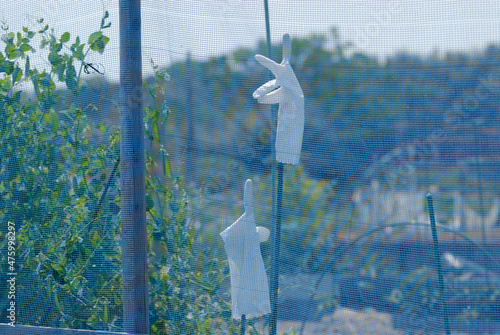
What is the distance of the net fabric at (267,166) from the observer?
1697 mm

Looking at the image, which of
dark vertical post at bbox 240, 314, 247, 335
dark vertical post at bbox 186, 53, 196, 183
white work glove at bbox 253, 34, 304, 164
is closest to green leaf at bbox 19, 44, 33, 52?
dark vertical post at bbox 186, 53, 196, 183

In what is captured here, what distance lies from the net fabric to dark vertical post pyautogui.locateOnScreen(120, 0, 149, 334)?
100 millimetres

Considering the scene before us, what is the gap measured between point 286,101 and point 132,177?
76cm

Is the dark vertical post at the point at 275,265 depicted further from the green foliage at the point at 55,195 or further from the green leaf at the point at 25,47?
the green leaf at the point at 25,47

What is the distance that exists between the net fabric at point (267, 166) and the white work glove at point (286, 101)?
44 millimetres

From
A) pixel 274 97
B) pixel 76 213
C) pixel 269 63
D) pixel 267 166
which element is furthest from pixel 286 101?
pixel 76 213

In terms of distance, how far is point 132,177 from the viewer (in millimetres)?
2035

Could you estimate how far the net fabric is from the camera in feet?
5.57

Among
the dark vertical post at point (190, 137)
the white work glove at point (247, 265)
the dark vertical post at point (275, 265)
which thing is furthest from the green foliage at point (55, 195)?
the dark vertical post at point (275, 265)

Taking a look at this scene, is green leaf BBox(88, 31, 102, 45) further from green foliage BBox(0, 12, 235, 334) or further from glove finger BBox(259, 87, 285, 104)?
glove finger BBox(259, 87, 285, 104)

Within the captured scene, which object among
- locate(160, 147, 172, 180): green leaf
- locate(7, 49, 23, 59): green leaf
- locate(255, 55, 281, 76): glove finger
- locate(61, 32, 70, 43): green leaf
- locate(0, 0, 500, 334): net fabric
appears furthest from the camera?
locate(7, 49, 23, 59): green leaf

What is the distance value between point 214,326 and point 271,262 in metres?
0.40

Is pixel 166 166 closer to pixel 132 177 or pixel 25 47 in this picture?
pixel 132 177

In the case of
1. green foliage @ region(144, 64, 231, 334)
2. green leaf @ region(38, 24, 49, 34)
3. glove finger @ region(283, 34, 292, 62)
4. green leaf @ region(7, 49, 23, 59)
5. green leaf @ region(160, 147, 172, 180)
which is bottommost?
green foliage @ region(144, 64, 231, 334)
